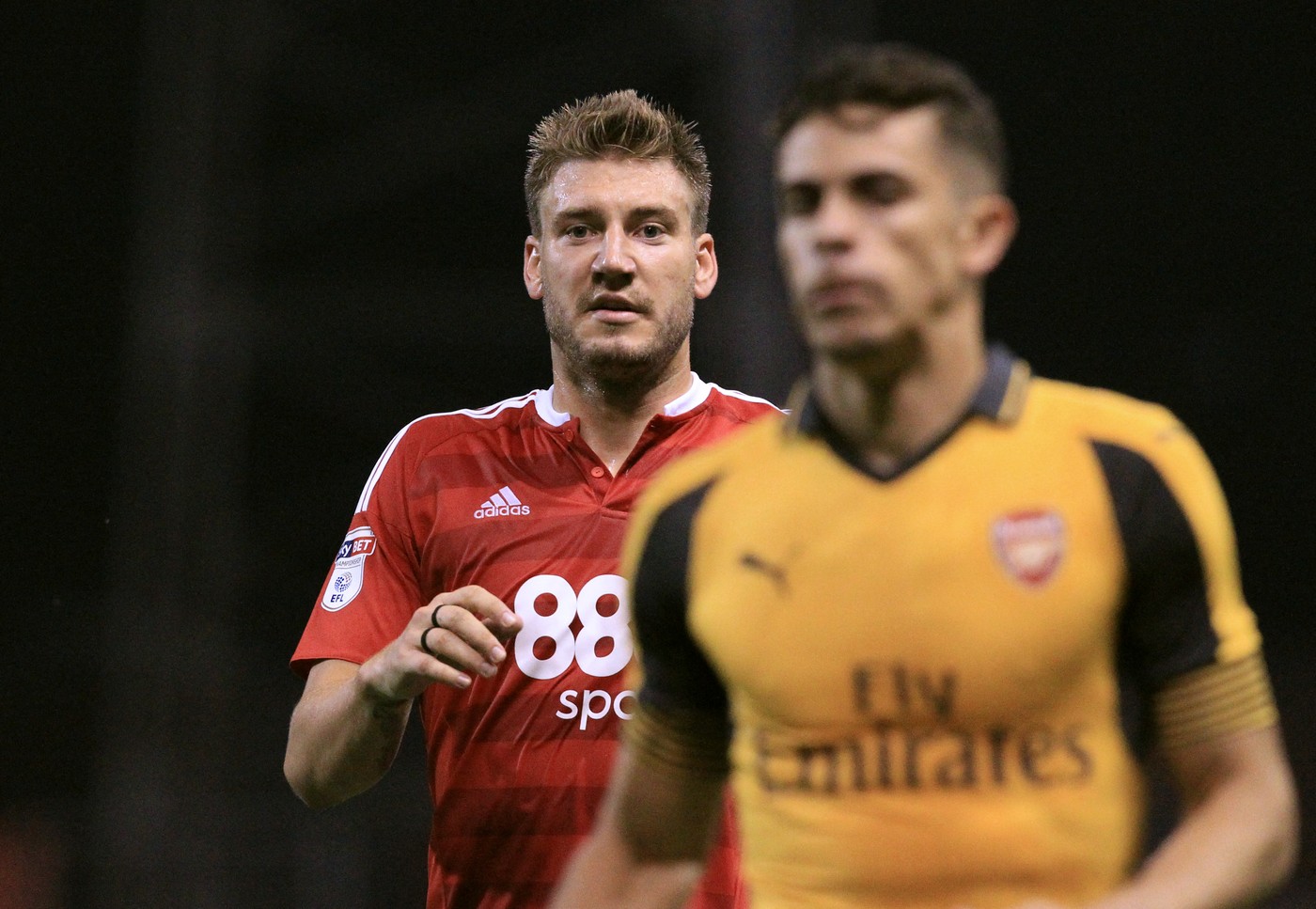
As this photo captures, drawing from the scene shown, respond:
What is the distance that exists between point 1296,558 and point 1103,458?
478 inches

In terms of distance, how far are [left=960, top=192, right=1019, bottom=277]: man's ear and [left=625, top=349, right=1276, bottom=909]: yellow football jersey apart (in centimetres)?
13

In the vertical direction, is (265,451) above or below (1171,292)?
below

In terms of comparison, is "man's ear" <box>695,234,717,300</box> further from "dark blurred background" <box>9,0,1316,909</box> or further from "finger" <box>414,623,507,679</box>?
"dark blurred background" <box>9,0,1316,909</box>

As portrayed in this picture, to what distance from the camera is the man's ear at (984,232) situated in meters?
2.56

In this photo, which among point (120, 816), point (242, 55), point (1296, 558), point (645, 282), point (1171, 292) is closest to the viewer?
point (645, 282)

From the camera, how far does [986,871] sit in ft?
7.93

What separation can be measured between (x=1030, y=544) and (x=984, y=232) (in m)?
0.41

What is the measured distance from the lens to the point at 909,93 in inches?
99.7

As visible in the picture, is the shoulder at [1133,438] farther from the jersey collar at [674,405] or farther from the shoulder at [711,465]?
the jersey collar at [674,405]

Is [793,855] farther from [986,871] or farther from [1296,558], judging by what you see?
[1296,558]

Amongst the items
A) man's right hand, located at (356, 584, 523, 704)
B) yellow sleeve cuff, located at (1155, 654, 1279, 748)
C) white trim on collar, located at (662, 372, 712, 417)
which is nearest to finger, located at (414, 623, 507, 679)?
man's right hand, located at (356, 584, 523, 704)

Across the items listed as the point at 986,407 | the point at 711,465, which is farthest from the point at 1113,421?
the point at 711,465

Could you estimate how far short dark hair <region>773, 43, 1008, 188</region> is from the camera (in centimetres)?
254

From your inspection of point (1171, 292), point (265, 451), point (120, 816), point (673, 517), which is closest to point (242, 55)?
point (120, 816)
